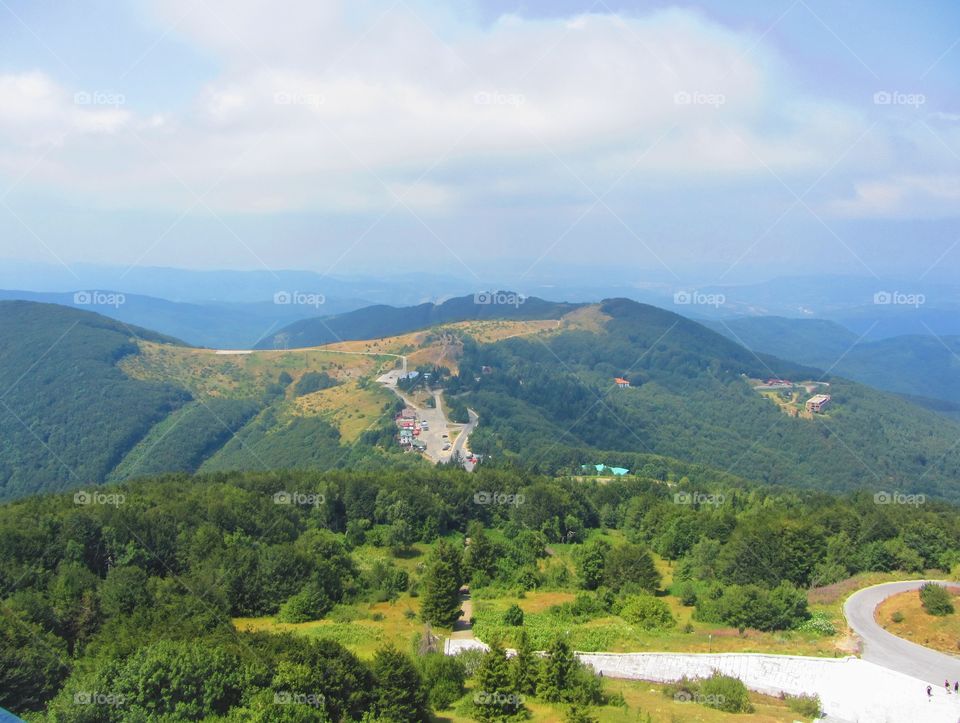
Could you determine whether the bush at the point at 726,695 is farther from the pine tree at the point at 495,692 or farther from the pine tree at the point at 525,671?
the pine tree at the point at 495,692

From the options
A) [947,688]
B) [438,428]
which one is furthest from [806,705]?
[438,428]

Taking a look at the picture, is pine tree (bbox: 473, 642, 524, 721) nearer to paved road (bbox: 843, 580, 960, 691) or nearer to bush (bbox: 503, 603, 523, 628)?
bush (bbox: 503, 603, 523, 628)

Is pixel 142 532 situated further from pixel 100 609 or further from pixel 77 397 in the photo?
pixel 77 397

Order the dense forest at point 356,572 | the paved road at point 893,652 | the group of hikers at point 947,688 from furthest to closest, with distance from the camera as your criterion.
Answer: the paved road at point 893,652 < the group of hikers at point 947,688 < the dense forest at point 356,572

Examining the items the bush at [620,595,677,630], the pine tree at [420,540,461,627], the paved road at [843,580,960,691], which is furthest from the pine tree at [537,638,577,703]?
the paved road at [843,580,960,691]

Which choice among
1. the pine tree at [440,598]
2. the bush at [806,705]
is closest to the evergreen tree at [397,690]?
the pine tree at [440,598]

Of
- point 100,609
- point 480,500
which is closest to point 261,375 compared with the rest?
point 480,500

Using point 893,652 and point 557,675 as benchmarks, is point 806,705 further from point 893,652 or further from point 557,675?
point 557,675
